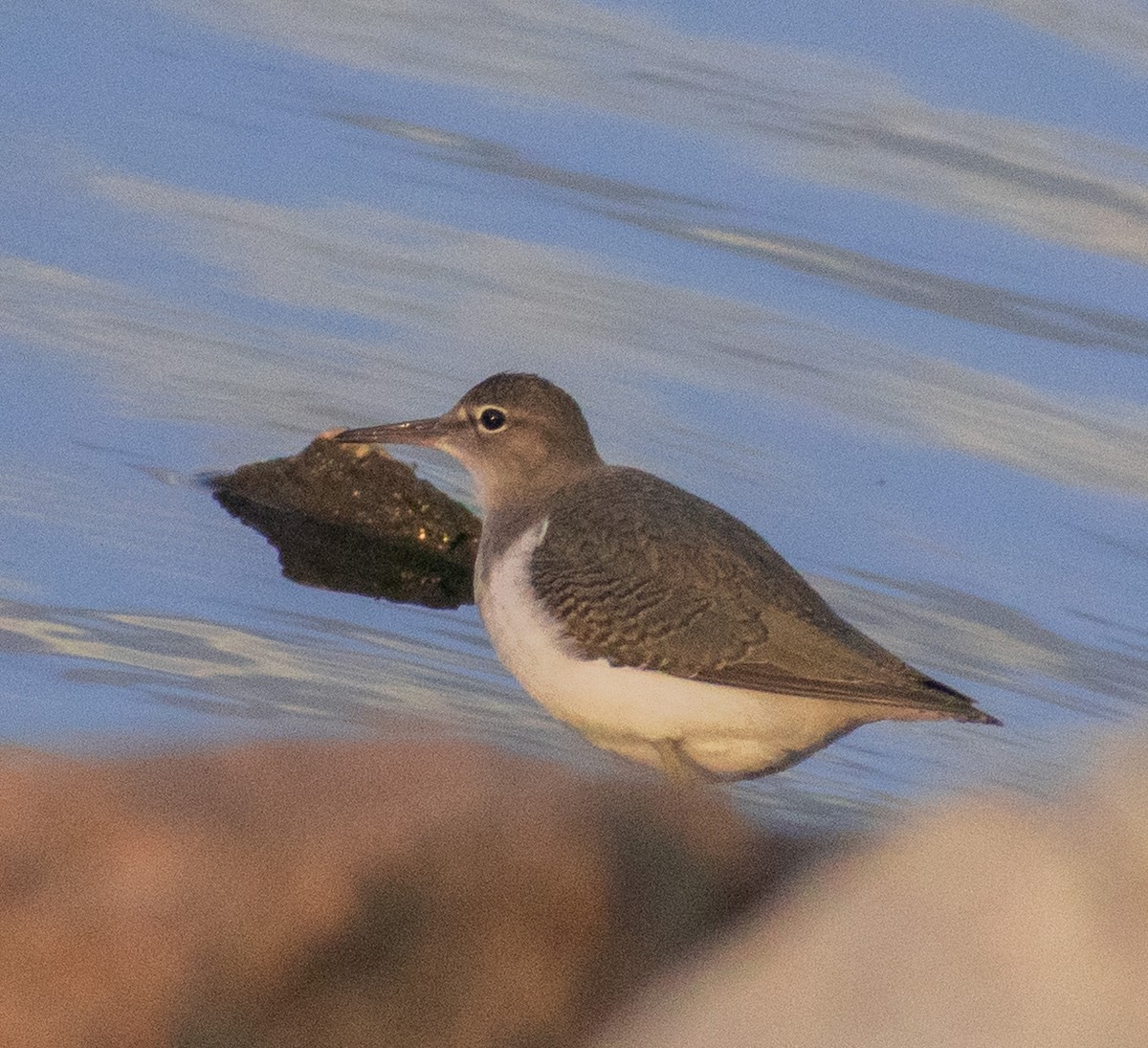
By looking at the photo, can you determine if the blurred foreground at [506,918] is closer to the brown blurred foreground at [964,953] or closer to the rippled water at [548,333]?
the brown blurred foreground at [964,953]

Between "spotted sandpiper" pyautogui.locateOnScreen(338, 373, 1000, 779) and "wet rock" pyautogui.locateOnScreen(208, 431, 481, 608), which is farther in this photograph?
"wet rock" pyautogui.locateOnScreen(208, 431, 481, 608)

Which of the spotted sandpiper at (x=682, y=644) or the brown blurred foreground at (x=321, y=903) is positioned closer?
the brown blurred foreground at (x=321, y=903)

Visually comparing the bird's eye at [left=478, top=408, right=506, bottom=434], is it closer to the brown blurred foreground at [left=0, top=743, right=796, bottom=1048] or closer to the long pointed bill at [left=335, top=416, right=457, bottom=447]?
the long pointed bill at [left=335, top=416, right=457, bottom=447]

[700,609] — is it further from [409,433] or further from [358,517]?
[358,517]

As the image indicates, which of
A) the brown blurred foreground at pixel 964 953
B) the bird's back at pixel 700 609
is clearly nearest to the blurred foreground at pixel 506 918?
the brown blurred foreground at pixel 964 953

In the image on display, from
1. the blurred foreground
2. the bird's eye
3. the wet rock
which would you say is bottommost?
the wet rock

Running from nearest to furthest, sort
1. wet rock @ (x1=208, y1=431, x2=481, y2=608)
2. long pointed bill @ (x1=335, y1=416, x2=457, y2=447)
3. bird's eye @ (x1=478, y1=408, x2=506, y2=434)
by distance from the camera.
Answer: bird's eye @ (x1=478, y1=408, x2=506, y2=434), long pointed bill @ (x1=335, y1=416, x2=457, y2=447), wet rock @ (x1=208, y1=431, x2=481, y2=608)

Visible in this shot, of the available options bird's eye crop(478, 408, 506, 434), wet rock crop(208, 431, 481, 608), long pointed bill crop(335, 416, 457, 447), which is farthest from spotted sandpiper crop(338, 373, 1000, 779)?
Result: wet rock crop(208, 431, 481, 608)

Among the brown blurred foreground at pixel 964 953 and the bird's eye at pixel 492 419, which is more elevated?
the brown blurred foreground at pixel 964 953

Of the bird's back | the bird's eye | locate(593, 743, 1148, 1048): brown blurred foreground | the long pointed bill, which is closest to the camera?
locate(593, 743, 1148, 1048): brown blurred foreground
